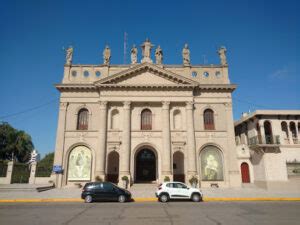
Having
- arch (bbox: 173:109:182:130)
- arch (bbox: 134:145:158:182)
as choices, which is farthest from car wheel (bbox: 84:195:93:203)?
arch (bbox: 173:109:182:130)

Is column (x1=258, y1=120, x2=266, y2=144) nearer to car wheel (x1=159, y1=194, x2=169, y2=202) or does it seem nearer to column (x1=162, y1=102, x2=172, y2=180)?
column (x1=162, y1=102, x2=172, y2=180)

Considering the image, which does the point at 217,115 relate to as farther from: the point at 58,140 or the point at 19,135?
the point at 19,135

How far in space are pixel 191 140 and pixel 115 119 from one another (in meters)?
9.40

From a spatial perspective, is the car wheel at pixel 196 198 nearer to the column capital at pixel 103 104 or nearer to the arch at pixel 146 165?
the arch at pixel 146 165

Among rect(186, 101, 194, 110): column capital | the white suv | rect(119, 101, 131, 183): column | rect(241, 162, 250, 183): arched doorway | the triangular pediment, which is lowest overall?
the white suv

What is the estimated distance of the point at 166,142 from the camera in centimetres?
2620

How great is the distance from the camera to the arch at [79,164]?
84.7 feet

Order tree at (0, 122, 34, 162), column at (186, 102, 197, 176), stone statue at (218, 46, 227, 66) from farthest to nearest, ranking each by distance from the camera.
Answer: tree at (0, 122, 34, 162), stone statue at (218, 46, 227, 66), column at (186, 102, 197, 176)

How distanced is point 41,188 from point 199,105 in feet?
63.8

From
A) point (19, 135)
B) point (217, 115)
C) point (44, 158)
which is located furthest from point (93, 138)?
point (44, 158)

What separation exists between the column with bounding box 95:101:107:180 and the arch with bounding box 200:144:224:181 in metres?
11.2

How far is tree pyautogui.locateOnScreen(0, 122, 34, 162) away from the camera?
168 feet

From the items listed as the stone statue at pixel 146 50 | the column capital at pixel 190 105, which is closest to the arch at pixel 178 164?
the column capital at pixel 190 105

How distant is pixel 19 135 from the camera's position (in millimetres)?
53562
